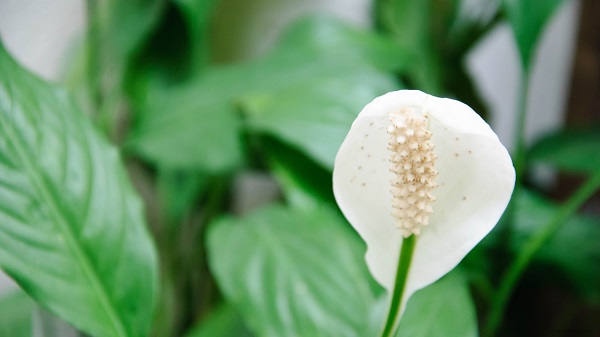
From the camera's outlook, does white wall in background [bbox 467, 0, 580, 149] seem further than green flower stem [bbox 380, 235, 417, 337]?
Yes

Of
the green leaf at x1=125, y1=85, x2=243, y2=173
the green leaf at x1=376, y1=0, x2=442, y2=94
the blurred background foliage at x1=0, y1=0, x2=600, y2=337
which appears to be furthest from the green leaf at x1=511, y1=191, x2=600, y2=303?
the green leaf at x1=125, y1=85, x2=243, y2=173

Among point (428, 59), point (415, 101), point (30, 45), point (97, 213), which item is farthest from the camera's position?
point (428, 59)

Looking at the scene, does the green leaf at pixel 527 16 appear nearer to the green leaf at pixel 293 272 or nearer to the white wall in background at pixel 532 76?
the green leaf at pixel 293 272

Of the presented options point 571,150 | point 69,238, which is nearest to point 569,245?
point 571,150

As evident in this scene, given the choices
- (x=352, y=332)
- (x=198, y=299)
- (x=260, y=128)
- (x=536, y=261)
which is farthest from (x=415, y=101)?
(x=198, y=299)

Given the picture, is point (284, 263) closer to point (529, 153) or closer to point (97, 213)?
point (97, 213)

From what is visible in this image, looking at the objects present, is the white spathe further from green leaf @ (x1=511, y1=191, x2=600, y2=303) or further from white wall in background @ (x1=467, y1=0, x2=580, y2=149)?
white wall in background @ (x1=467, y1=0, x2=580, y2=149)

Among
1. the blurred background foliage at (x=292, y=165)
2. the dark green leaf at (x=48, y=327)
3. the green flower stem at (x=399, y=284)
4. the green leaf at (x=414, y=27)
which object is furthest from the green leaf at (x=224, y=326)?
the green leaf at (x=414, y=27)

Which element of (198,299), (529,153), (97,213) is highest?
(97,213)
